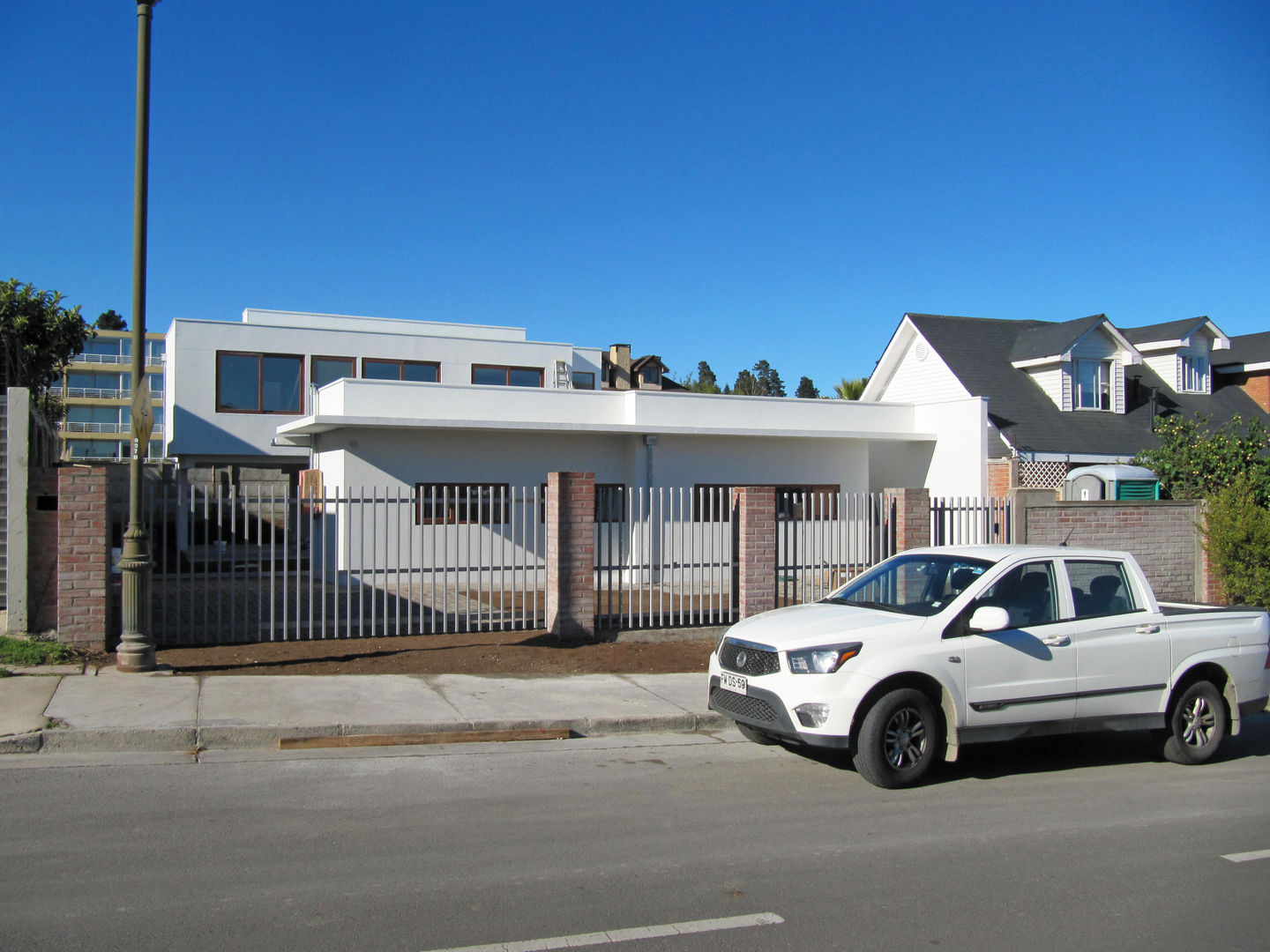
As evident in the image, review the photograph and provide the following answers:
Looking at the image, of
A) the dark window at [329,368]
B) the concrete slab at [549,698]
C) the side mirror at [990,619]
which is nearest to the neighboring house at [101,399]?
the dark window at [329,368]

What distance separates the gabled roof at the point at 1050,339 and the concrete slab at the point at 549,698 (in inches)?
851

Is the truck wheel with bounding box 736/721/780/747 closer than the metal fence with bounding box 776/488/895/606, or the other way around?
the truck wheel with bounding box 736/721/780/747

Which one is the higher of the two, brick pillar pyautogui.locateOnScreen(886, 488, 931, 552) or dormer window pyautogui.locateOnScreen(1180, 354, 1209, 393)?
dormer window pyautogui.locateOnScreen(1180, 354, 1209, 393)

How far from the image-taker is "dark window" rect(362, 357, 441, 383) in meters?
29.0

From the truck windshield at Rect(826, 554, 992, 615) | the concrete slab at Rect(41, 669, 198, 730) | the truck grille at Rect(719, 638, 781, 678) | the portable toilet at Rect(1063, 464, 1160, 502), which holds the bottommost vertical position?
the concrete slab at Rect(41, 669, 198, 730)

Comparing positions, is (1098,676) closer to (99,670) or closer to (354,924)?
(354,924)

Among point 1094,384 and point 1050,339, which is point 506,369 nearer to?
point 1050,339

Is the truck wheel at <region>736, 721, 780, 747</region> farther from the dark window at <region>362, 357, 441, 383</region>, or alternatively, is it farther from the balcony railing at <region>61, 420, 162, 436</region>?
the balcony railing at <region>61, 420, 162, 436</region>

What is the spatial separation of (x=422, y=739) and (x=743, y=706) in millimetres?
2701

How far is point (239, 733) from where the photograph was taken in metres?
7.96

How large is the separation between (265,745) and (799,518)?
783 centimetres

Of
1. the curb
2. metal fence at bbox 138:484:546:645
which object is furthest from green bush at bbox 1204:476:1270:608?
the curb

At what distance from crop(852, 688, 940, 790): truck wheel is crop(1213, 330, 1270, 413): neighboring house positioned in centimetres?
2985

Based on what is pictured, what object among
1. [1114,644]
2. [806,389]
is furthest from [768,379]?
[1114,644]
